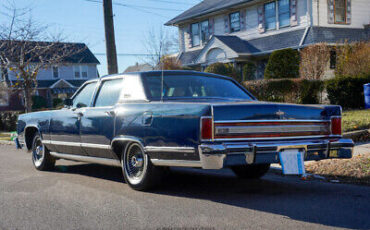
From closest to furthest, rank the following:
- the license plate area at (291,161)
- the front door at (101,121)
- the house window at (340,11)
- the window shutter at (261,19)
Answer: the license plate area at (291,161)
the front door at (101,121)
the house window at (340,11)
the window shutter at (261,19)

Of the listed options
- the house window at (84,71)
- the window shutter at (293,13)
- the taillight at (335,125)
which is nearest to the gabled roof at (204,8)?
the window shutter at (293,13)

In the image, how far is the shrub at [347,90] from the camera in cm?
1507

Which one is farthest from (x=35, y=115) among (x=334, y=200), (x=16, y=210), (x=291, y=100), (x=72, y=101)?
(x=291, y=100)

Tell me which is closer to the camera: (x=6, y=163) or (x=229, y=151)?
(x=229, y=151)

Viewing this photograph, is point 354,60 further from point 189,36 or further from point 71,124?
point 189,36

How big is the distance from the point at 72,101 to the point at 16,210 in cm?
279

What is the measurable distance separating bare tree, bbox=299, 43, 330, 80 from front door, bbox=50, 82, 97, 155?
13.0 metres

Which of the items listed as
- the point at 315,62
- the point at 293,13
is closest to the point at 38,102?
the point at 293,13

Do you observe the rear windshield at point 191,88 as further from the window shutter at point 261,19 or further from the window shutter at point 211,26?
the window shutter at point 211,26

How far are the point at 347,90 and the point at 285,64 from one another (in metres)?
6.17

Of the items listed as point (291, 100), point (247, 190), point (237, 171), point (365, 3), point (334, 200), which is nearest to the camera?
point (334, 200)

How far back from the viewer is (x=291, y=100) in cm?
1533

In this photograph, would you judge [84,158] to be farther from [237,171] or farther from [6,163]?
[6,163]

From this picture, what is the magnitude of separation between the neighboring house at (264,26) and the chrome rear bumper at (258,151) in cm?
1717
